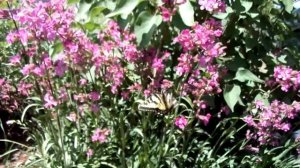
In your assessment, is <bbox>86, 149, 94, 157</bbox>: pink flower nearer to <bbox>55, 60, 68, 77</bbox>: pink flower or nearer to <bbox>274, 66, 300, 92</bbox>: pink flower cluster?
<bbox>55, 60, 68, 77</bbox>: pink flower

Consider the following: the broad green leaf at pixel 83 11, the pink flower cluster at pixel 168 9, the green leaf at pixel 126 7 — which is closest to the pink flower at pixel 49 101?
the broad green leaf at pixel 83 11

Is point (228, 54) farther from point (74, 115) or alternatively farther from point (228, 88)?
point (74, 115)

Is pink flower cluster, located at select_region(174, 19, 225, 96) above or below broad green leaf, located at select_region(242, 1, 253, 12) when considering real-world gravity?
below

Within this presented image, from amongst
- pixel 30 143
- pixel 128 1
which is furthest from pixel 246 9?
pixel 30 143

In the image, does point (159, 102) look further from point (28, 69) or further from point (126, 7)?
point (28, 69)

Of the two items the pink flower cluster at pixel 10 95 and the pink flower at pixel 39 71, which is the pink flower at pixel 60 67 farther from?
the pink flower cluster at pixel 10 95

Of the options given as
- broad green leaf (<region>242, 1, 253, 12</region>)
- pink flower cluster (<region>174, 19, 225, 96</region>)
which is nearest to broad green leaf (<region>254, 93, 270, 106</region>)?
broad green leaf (<region>242, 1, 253, 12</region>)
